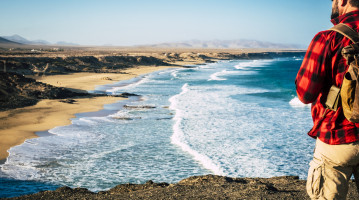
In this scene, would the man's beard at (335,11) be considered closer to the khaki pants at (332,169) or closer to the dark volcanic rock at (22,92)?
the khaki pants at (332,169)

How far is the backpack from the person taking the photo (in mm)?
1785

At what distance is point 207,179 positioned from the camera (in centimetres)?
676

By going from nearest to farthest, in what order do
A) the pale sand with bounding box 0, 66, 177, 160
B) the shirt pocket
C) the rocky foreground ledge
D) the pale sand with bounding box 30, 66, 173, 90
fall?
the shirt pocket, the rocky foreground ledge, the pale sand with bounding box 0, 66, 177, 160, the pale sand with bounding box 30, 66, 173, 90

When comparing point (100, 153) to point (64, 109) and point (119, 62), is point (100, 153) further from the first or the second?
point (119, 62)

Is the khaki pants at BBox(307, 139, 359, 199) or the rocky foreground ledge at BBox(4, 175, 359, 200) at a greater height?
the khaki pants at BBox(307, 139, 359, 199)

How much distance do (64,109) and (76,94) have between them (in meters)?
4.69

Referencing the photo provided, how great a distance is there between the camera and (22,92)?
20.1 metres

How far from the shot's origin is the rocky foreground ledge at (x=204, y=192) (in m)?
5.27

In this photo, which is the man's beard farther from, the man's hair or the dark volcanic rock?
the dark volcanic rock

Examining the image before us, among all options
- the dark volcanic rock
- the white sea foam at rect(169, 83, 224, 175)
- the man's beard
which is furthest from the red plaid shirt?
the dark volcanic rock

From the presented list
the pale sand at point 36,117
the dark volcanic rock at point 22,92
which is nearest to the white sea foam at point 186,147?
the pale sand at point 36,117

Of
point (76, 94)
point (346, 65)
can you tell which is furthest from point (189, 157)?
point (76, 94)

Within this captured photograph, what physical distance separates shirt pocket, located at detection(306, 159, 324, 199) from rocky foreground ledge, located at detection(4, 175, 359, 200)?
3176mm

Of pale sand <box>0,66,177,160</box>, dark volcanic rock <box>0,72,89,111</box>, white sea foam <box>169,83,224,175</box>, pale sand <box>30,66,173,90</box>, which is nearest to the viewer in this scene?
white sea foam <box>169,83,224,175</box>
